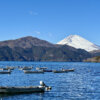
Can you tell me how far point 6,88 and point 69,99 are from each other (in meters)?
15.6

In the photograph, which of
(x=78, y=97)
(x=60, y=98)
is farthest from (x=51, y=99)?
(x=78, y=97)

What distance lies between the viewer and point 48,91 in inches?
2854

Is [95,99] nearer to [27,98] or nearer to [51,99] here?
[51,99]

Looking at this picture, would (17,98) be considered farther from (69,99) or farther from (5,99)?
(69,99)

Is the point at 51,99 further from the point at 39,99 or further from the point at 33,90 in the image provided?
the point at 33,90

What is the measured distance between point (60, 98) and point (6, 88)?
13347mm

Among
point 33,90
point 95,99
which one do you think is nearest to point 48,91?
point 33,90

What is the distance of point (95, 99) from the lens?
203 feet

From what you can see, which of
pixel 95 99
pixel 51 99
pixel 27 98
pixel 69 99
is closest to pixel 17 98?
pixel 27 98

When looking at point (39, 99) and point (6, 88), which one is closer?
point (39, 99)

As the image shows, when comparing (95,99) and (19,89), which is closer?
(95,99)

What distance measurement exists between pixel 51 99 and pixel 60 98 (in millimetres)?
2482

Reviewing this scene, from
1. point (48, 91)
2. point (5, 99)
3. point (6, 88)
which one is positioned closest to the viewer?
point (5, 99)

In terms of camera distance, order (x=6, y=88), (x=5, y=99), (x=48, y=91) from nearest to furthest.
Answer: (x=5, y=99) < (x=6, y=88) < (x=48, y=91)
